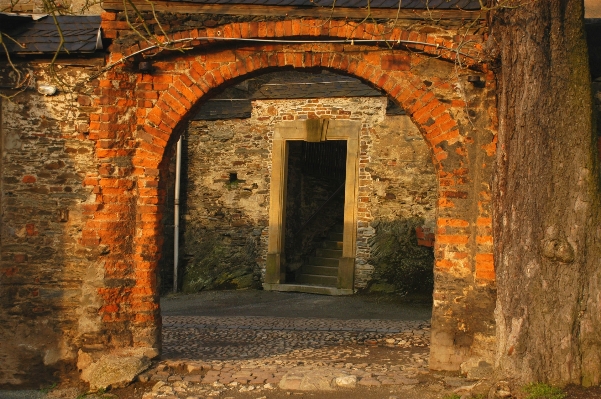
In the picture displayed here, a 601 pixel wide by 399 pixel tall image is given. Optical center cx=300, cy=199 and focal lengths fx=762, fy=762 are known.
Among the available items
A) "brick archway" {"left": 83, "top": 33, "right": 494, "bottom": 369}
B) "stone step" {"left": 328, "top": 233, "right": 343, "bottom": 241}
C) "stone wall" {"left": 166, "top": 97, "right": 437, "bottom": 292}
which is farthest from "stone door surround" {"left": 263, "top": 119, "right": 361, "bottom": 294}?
"brick archway" {"left": 83, "top": 33, "right": 494, "bottom": 369}

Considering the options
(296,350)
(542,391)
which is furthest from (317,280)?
(542,391)

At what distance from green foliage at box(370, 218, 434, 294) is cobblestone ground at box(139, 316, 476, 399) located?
259 centimetres

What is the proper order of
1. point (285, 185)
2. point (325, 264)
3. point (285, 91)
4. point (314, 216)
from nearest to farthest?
1. point (285, 91)
2. point (285, 185)
3. point (325, 264)
4. point (314, 216)

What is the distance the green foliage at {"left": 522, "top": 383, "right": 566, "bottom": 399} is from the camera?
535 centimetres

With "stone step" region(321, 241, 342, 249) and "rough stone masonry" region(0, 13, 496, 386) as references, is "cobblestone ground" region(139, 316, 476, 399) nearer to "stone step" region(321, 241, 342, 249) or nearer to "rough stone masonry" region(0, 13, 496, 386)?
"rough stone masonry" region(0, 13, 496, 386)

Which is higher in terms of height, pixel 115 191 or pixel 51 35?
pixel 51 35

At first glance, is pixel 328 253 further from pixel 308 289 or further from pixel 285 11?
pixel 285 11

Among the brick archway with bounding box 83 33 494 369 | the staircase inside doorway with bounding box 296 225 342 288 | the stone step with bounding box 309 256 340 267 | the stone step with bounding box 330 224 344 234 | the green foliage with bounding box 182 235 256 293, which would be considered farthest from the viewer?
the stone step with bounding box 330 224 344 234

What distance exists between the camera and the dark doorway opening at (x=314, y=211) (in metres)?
15.2

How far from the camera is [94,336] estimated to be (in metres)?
7.00

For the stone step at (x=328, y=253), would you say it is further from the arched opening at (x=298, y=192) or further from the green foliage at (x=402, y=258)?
the green foliage at (x=402, y=258)

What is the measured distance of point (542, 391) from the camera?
5406 millimetres

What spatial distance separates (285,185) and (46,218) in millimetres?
7785

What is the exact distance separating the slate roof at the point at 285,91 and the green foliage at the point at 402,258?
2.04 m
